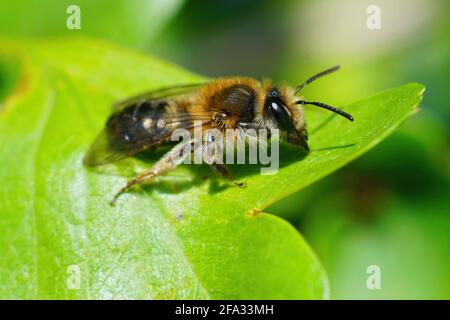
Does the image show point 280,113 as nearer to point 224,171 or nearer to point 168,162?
point 224,171

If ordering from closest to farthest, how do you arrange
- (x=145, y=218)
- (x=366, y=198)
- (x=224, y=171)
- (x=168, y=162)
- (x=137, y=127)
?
1. (x=145, y=218)
2. (x=224, y=171)
3. (x=168, y=162)
4. (x=137, y=127)
5. (x=366, y=198)

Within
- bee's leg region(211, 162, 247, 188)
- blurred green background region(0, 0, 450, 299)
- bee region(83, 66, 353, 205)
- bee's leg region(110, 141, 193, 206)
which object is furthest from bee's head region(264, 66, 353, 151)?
blurred green background region(0, 0, 450, 299)

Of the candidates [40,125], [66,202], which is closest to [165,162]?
[66,202]

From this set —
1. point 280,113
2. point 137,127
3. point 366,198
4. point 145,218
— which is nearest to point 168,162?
point 137,127

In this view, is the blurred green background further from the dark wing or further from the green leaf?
the dark wing
